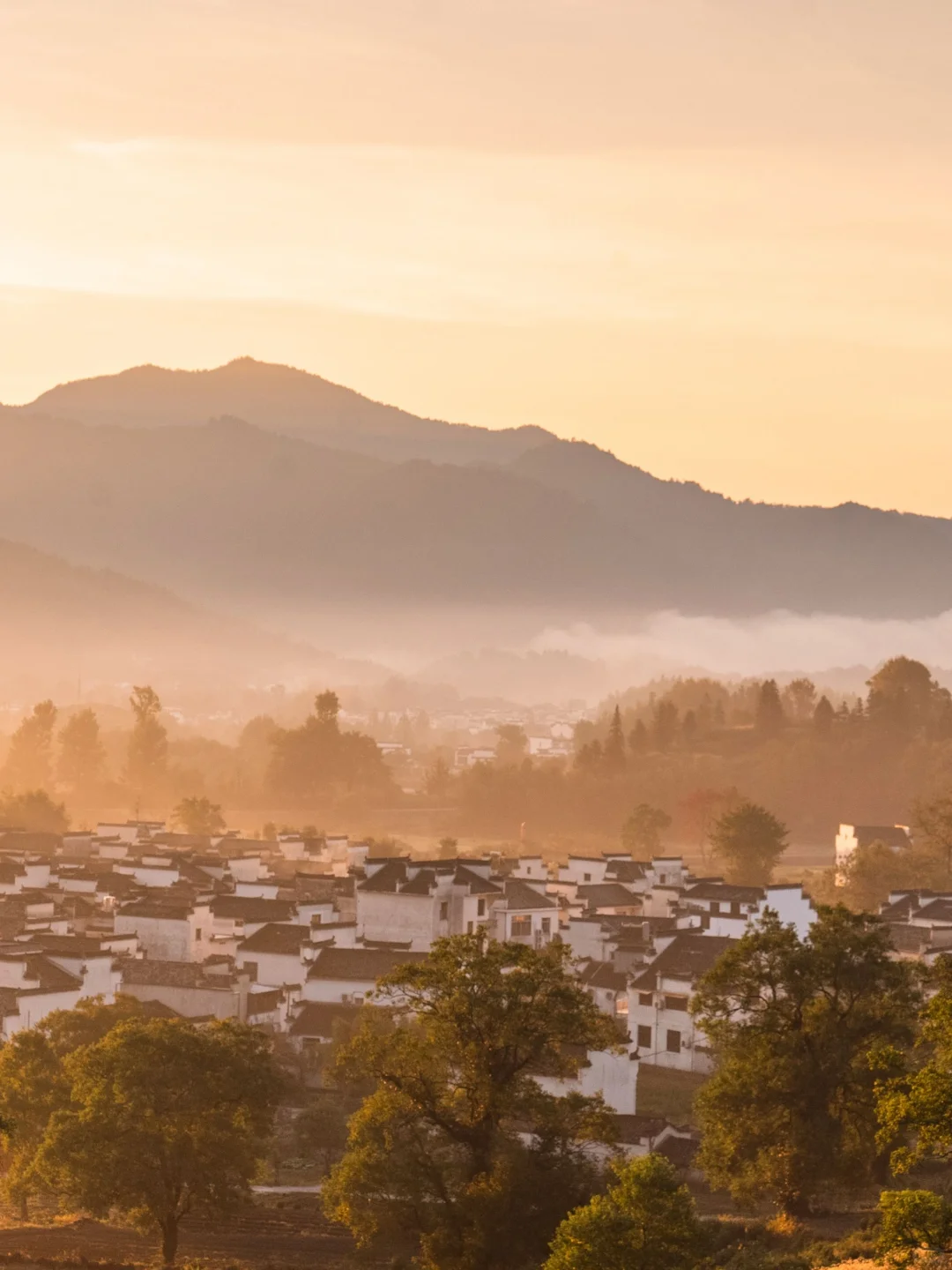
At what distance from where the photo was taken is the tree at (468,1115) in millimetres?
28656

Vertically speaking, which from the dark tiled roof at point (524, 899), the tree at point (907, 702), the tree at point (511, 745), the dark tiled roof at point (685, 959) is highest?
the tree at point (907, 702)

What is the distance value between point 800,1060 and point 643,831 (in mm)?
62658

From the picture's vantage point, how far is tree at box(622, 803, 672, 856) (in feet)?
310

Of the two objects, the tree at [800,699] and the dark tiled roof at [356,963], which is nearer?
the dark tiled roof at [356,963]

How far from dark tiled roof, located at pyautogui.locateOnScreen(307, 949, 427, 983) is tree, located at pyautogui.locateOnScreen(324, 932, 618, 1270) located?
23.5 meters

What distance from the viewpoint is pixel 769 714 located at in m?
131

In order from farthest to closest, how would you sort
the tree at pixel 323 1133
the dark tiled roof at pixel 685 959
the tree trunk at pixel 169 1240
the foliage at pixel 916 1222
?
1. the dark tiled roof at pixel 685 959
2. the tree at pixel 323 1133
3. the tree trunk at pixel 169 1240
4. the foliage at pixel 916 1222

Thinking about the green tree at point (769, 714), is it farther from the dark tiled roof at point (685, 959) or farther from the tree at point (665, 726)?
the dark tiled roof at point (685, 959)

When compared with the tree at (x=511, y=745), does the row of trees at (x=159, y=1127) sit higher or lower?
lower

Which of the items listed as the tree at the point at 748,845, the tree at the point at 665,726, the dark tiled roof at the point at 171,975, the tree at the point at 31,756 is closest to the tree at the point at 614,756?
the tree at the point at 665,726

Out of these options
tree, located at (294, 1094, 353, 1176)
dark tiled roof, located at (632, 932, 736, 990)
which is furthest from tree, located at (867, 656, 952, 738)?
tree, located at (294, 1094, 353, 1176)

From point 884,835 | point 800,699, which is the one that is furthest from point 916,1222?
point 800,699

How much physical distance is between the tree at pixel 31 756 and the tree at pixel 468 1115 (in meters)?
87.8

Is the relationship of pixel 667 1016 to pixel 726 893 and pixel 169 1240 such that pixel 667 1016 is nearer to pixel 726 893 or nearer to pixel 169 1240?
pixel 726 893
